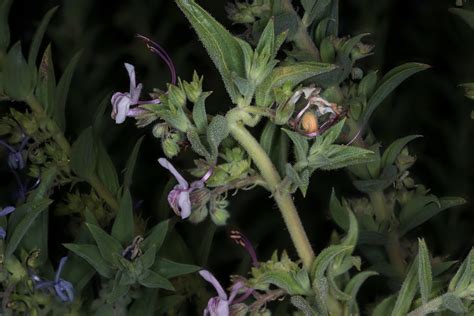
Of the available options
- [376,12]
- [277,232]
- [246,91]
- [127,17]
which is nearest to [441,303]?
[246,91]

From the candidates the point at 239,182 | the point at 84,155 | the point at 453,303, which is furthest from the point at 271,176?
the point at 84,155

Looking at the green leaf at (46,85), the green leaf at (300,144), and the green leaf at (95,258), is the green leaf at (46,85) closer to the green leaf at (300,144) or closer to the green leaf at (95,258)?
the green leaf at (95,258)

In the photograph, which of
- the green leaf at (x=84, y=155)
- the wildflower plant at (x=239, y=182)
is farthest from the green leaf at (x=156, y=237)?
the green leaf at (x=84, y=155)

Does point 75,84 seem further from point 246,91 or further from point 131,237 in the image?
point 246,91

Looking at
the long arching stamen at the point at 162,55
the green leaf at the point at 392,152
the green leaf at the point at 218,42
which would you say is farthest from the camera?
the green leaf at the point at 392,152

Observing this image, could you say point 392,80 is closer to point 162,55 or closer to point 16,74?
point 162,55

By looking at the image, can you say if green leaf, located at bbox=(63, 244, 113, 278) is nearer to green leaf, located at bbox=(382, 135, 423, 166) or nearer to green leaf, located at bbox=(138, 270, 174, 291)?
green leaf, located at bbox=(138, 270, 174, 291)
